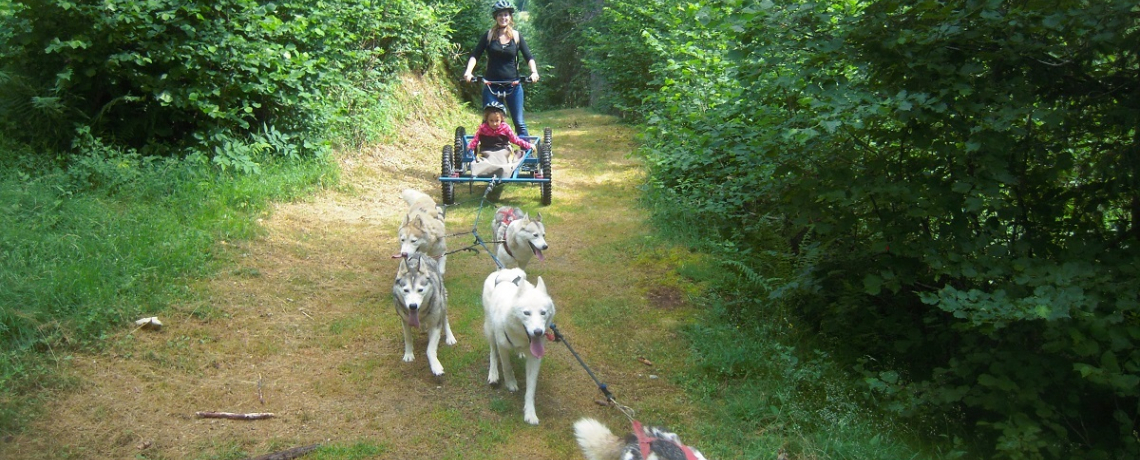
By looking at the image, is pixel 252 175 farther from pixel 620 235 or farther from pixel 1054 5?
pixel 1054 5

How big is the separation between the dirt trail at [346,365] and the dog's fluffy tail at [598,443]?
1.99 feet

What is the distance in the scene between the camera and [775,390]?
4684 millimetres

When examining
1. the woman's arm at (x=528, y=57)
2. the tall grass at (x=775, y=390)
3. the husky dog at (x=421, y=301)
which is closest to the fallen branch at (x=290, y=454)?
the husky dog at (x=421, y=301)

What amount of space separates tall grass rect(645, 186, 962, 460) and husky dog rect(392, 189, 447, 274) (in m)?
2.37

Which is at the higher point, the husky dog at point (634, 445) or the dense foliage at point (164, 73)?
the dense foliage at point (164, 73)

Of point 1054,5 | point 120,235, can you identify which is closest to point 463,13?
point 120,235

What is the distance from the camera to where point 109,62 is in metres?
7.16

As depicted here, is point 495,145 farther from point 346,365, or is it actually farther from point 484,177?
point 346,365

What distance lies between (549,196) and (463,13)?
1138 cm

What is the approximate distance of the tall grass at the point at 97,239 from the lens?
184 inches

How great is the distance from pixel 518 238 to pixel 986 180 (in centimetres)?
378

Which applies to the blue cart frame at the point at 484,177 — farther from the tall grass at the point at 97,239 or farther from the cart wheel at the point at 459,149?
the tall grass at the point at 97,239

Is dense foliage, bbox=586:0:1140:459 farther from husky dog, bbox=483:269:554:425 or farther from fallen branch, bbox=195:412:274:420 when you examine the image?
fallen branch, bbox=195:412:274:420

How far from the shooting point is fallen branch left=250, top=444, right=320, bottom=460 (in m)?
3.87
